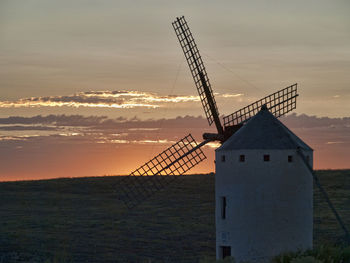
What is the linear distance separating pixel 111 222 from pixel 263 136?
2481 cm

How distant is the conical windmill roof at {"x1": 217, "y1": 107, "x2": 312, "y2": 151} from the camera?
31453mm

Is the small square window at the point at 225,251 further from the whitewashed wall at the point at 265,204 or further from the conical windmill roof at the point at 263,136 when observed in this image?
the conical windmill roof at the point at 263,136

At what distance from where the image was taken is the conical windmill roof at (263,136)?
31453 millimetres

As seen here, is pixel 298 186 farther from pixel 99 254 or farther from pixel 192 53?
pixel 99 254

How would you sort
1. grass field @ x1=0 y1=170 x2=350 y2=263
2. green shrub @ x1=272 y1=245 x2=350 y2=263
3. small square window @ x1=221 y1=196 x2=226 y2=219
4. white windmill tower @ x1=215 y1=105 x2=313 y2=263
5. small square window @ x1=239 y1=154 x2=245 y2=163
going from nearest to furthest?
green shrub @ x1=272 y1=245 x2=350 y2=263 < white windmill tower @ x1=215 y1=105 x2=313 y2=263 < small square window @ x1=239 y1=154 x2=245 y2=163 < small square window @ x1=221 y1=196 x2=226 y2=219 < grass field @ x1=0 y1=170 x2=350 y2=263

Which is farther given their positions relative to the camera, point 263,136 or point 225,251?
point 225,251

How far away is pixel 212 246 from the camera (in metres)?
45.8

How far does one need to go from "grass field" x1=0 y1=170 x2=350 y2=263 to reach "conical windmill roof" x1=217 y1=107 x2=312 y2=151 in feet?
39.7

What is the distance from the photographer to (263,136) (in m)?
31.9

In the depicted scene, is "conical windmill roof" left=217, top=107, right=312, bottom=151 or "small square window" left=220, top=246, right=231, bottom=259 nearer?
"conical windmill roof" left=217, top=107, right=312, bottom=151

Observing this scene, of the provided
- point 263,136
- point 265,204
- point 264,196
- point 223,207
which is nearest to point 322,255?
point 265,204

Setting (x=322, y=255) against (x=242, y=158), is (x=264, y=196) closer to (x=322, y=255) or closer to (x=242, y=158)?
(x=242, y=158)

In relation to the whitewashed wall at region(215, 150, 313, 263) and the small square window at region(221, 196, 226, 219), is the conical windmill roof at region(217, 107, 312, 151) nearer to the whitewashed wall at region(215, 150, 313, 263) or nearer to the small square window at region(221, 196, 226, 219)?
the whitewashed wall at region(215, 150, 313, 263)

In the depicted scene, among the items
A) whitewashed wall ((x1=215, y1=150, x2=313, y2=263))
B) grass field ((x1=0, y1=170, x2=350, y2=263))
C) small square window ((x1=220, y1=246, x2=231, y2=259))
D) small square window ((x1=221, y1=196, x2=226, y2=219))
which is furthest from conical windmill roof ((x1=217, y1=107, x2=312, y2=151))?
grass field ((x1=0, y1=170, x2=350, y2=263))
